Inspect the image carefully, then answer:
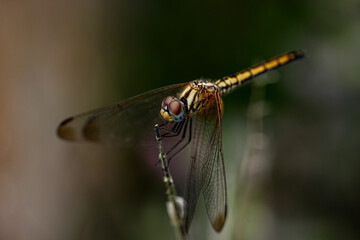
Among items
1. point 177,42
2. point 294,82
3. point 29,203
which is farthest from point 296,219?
point 29,203

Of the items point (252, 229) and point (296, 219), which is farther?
point (296, 219)

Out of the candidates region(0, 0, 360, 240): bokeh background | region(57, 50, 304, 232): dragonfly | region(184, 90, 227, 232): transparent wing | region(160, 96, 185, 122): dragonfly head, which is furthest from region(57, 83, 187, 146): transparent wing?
region(0, 0, 360, 240): bokeh background

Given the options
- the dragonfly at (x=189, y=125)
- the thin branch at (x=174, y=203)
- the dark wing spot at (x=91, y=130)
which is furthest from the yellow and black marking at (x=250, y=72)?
the thin branch at (x=174, y=203)

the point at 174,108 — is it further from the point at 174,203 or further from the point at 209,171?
the point at 174,203

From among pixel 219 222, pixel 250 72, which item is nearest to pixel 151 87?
pixel 250 72

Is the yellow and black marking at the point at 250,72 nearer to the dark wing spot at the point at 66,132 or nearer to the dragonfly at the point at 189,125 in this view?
the dragonfly at the point at 189,125

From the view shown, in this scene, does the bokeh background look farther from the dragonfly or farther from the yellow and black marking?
the dragonfly

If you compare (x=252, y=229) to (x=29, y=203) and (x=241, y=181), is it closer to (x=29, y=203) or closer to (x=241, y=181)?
(x=241, y=181)
